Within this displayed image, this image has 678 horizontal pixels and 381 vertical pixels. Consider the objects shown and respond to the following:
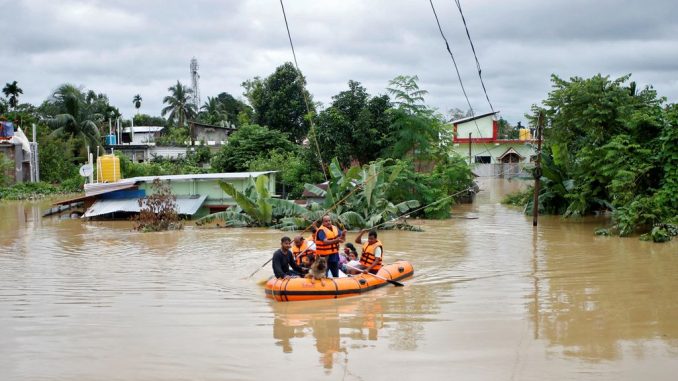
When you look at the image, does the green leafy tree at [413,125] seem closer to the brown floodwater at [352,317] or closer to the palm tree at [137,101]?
the brown floodwater at [352,317]

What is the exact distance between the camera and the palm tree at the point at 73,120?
52.1 metres

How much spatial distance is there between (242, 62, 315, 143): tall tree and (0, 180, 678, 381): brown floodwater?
90.8 ft

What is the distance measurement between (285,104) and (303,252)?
111 ft

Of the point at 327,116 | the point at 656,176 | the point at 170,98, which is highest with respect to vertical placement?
the point at 170,98

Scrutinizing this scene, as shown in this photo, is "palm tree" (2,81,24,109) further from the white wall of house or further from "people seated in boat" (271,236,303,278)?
"people seated in boat" (271,236,303,278)

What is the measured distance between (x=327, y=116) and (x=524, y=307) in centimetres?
2379

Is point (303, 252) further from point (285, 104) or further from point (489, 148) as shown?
point (489, 148)

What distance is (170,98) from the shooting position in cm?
7069

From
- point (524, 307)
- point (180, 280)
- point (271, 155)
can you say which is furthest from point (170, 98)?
point (524, 307)

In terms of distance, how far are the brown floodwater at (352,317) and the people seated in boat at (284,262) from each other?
0.73 meters

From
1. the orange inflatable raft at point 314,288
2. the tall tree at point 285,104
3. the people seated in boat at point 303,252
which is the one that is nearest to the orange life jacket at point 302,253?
the people seated in boat at point 303,252

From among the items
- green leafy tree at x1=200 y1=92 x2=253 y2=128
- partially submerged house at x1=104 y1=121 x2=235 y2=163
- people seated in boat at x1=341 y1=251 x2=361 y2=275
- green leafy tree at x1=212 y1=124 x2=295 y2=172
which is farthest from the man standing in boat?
green leafy tree at x1=200 y1=92 x2=253 y2=128

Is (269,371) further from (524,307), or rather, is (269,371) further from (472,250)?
(472,250)

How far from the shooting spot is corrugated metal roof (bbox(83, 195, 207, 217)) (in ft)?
96.2
